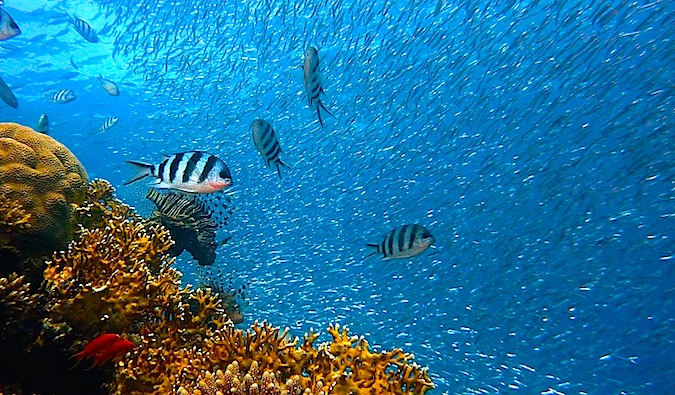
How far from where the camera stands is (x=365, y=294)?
61.5ft

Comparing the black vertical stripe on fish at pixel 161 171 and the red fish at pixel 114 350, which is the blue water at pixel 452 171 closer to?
the black vertical stripe on fish at pixel 161 171

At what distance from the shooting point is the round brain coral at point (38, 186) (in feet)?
10.6

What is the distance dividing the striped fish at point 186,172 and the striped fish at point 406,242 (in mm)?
2359

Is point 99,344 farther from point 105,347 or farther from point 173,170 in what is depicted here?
point 173,170

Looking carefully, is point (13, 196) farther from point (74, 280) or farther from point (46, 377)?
point (46, 377)

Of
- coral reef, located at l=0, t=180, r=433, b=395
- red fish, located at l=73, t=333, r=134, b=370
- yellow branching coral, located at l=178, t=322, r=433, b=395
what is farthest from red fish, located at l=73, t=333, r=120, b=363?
yellow branching coral, located at l=178, t=322, r=433, b=395

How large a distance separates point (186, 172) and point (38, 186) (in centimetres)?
134

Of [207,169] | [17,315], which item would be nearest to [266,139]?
[207,169]

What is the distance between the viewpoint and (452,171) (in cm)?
1755

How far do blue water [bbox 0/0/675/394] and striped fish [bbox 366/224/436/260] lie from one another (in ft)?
32.7

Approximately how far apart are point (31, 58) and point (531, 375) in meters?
35.0

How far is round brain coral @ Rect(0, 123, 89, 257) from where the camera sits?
323 cm

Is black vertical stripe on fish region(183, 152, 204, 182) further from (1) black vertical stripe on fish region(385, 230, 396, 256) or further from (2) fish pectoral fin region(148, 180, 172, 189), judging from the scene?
(1) black vertical stripe on fish region(385, 230, 396, 256)

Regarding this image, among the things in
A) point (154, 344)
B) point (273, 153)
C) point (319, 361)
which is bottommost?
point (154, 344)
